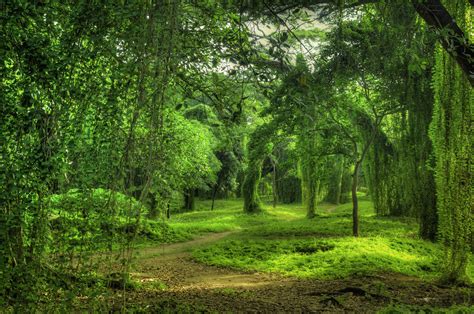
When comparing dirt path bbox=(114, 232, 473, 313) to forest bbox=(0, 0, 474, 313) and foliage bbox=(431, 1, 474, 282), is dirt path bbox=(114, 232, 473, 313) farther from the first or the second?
foliage bbox=(431, 1, 474, 282)

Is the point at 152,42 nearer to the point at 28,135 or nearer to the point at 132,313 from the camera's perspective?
the point at 28,135

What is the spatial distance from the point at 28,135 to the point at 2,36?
0.85m

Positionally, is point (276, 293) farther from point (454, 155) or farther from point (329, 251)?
point (329, 251)

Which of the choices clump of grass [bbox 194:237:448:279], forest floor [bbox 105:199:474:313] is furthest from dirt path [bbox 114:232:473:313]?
clump of grass [bbox 194:237:448:279]

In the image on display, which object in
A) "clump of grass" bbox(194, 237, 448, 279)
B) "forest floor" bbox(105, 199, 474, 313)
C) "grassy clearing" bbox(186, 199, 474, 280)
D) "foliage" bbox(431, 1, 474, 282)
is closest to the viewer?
"forest floor" bbox(105, 199, 474, 313)

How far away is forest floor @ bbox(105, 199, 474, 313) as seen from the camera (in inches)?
234

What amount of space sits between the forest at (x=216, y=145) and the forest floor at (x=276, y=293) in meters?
0.05

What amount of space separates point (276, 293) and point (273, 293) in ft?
0.17

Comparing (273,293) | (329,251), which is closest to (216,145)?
(273,293)

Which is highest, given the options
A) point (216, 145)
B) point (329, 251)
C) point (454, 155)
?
point (216, 145)

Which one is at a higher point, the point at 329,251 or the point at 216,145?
the point at 216,145

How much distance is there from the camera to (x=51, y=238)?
3.89m

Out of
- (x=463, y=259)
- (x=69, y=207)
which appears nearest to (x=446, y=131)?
(x=463, y=259)

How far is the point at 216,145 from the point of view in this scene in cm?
767
